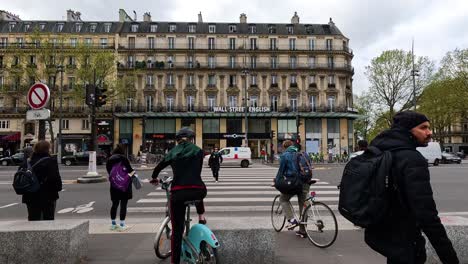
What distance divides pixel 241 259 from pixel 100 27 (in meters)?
59.9

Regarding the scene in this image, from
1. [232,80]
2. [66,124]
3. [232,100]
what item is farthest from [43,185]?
[66,124]

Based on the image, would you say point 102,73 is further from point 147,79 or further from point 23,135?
point 23,135

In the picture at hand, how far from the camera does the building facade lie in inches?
2062

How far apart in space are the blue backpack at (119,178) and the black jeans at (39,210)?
55.7 inches

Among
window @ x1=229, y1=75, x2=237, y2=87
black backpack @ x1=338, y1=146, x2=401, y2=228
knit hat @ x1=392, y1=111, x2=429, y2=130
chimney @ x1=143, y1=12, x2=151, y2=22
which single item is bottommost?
black backpack @ x1=338, y1=146, x2=401, y2=228

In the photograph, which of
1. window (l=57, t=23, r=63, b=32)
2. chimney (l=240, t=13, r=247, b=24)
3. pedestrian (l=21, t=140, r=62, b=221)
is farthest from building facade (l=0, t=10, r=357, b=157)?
pedestrian (l=21, t=140, r=62, b=221)

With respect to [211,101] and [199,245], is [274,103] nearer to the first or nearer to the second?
[211,101]

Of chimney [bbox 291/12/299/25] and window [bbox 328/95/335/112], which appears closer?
window [bbox 328/95/335/112]

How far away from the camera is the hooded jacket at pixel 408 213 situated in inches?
94.2

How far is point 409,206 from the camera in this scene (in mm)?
2490

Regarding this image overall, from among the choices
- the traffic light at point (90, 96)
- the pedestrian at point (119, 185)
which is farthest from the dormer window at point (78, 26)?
the pedestrian at point (119, 185)

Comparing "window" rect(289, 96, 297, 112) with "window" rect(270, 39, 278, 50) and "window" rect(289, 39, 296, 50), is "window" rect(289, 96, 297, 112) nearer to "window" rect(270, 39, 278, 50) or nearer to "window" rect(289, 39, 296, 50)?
"window" rect(289, 39, 296, 50)

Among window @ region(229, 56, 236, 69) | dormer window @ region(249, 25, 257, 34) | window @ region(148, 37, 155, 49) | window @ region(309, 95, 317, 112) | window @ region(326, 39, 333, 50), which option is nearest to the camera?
window @ region(309, 95, 317, 112)

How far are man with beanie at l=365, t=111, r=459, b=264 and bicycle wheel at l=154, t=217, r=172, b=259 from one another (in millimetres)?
3010
